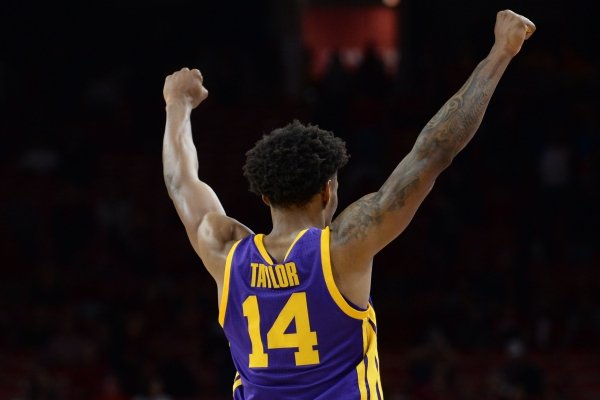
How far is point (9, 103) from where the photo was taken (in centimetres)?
1838

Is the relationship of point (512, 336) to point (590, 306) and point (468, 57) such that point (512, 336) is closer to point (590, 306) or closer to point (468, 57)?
point (590, 306)

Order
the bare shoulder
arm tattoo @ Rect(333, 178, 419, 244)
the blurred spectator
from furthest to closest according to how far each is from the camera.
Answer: the blurred spectator < the bare shoulder < arm tattoo @ Rect(333, 178, 419, 244)

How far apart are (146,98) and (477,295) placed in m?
6.60

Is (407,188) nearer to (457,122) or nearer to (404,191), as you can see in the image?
(404,191)

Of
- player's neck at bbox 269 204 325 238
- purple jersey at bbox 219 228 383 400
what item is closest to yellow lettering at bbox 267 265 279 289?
purple jersey at bbox 219 228 383 400

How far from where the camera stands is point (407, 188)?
366cm

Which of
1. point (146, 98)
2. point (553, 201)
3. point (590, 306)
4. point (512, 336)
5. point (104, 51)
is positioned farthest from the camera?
point (104, 51)

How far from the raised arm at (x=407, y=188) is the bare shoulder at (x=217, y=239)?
1.37ft

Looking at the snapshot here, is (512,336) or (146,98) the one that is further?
(146,98)

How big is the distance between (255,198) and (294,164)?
1183cm

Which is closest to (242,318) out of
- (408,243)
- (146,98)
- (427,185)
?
(427,185)

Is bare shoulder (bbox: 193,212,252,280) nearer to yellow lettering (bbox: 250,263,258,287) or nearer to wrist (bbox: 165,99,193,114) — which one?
yellow lettering (bbox: 250,263,258,287)

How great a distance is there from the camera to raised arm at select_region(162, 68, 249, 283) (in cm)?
404

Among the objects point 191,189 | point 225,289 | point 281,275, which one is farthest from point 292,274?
point 191,189
